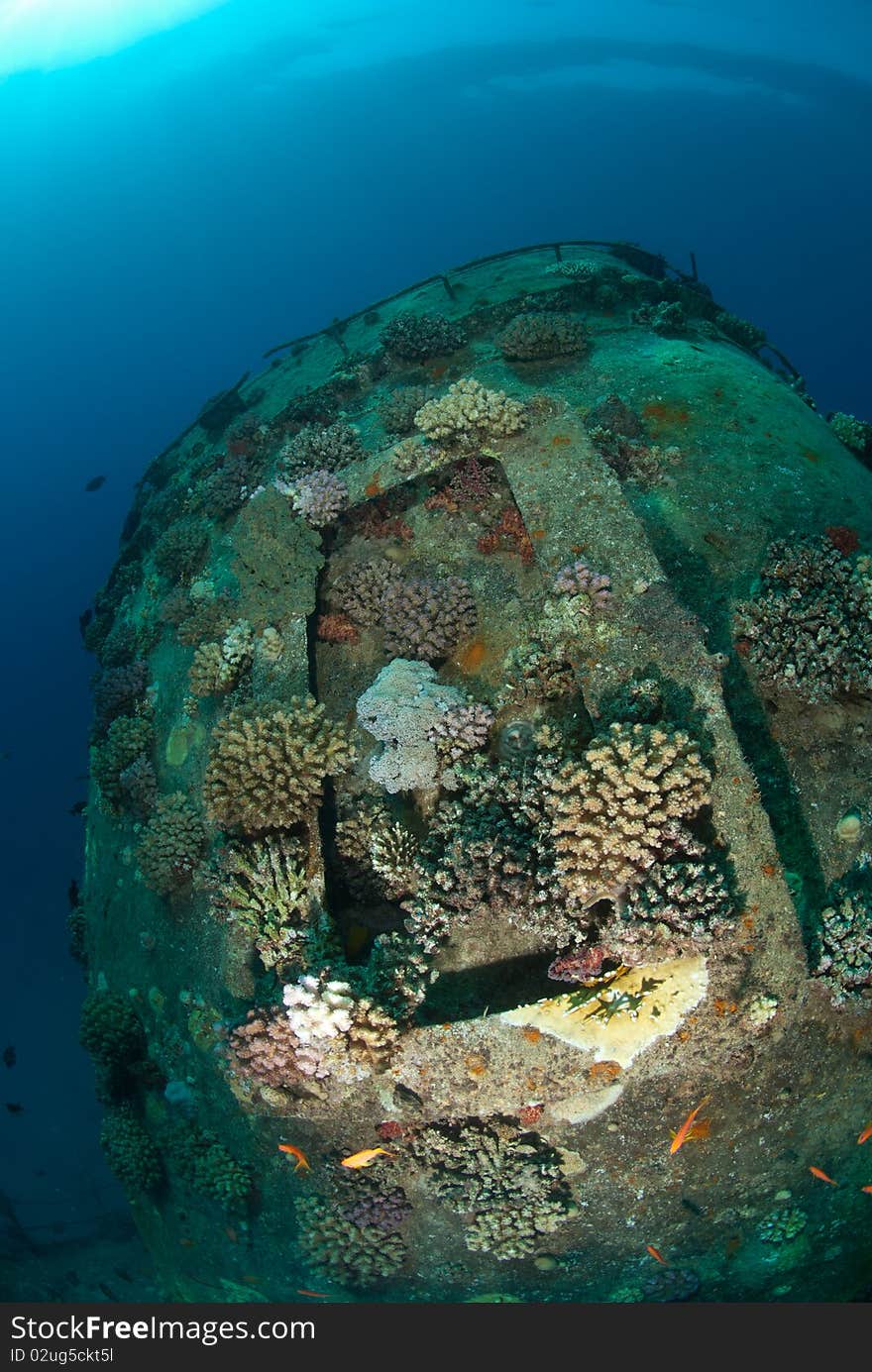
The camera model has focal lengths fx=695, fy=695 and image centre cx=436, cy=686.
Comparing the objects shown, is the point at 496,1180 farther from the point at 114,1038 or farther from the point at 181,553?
the point at 181,553

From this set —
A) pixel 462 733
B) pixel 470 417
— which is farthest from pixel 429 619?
pixel 470 417

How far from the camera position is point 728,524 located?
419 inches

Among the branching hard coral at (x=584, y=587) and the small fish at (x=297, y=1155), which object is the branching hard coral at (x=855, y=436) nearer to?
the branching hard coral at (x=584, y=587)

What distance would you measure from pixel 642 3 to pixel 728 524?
96077 millimetres

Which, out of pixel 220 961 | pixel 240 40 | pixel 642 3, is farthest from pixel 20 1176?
pixel 240 40

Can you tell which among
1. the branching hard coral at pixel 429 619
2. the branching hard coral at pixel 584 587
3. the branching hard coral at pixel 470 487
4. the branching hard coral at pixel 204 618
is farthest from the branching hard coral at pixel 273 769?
the branching hard coral at pixel 470 487

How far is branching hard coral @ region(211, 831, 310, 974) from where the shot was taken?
8.52 m

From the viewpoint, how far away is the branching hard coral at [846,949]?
285 inches

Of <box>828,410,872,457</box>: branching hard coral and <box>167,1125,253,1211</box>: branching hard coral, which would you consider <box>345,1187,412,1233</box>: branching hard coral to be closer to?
<box>167,1125,253,1211</box>: branching hard coral

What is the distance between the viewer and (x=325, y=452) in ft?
43.0

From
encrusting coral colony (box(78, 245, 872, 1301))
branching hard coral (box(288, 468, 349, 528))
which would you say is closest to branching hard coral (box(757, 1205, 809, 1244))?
encrusting coral colony (box(78, 245, 872, 1301))

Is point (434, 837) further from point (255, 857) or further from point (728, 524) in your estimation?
point (728, 524)

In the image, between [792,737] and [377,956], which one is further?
[792,737]

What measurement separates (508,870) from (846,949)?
3.59 metres
